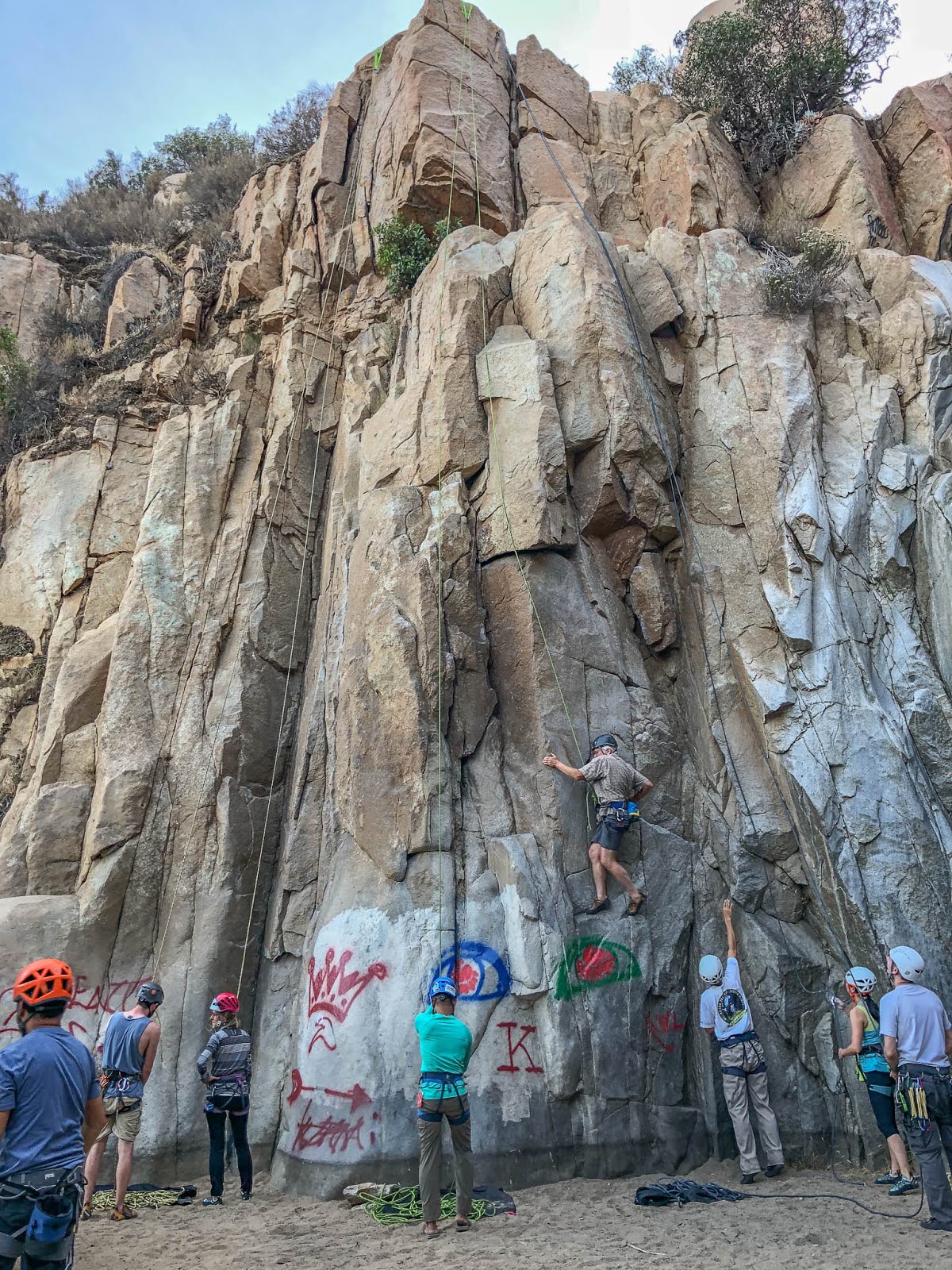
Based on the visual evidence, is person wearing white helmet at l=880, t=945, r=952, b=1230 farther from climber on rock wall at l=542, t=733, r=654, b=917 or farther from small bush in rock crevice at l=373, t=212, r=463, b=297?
small bush in rock crevice at l=373, t=212, r=463, b=297

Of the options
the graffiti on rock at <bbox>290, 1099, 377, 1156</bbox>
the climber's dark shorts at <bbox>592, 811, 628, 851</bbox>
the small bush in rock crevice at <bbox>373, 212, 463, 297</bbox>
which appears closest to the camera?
the graffiti on rock at <bbox>290, 1099, 377, 1156</bbox>

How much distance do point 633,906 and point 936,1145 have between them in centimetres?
339

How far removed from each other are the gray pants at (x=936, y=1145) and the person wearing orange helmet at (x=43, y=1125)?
18.4 feet

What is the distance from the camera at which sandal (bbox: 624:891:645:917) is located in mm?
9367

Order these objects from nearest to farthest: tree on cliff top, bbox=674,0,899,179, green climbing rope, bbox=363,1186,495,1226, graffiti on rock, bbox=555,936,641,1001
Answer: green climbing rope, bbox=363,1186,495,1226 < graffiti on rock, bbox=555,936,641,1001 < tree on cliff top, bbox=674,0,899,179

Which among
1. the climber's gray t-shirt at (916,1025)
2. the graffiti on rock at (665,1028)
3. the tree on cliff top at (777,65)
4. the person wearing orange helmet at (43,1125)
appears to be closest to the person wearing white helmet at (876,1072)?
the climber's gray t-shirt at (916,1025)

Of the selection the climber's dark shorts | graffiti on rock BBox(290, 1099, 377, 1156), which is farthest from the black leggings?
the climber's dark shorts

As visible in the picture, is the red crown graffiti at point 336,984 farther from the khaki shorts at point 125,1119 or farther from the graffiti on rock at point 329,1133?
the khaki shorts at point 125,1119

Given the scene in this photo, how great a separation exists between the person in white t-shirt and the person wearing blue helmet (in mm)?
2832

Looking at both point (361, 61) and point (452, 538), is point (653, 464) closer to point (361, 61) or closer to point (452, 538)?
point (452, 538)

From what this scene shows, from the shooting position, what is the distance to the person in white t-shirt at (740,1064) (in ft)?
28.0

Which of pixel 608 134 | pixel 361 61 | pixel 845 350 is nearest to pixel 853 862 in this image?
pixel 845 350

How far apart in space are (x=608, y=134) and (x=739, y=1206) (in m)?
17.6

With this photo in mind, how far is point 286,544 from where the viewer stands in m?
13.4
